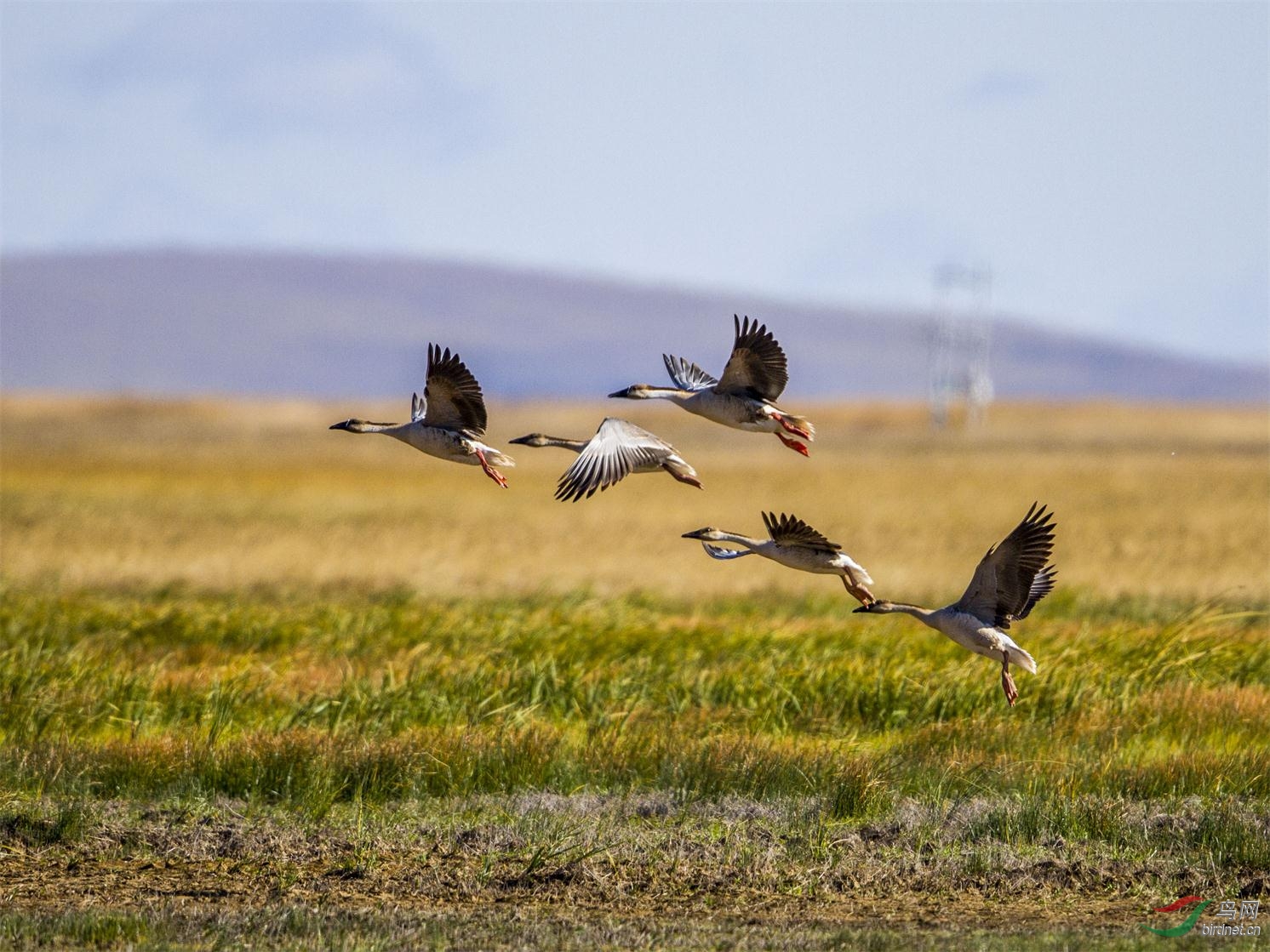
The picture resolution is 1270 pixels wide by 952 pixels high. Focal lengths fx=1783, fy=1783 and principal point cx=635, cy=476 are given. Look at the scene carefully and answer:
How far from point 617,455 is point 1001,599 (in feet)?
8.29

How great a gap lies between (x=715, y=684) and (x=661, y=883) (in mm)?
5403

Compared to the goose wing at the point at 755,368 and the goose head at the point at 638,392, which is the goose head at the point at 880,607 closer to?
the goose wing at the point at 755,368

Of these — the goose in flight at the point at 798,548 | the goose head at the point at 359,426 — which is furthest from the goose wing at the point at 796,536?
the goose head at the point at 359,426

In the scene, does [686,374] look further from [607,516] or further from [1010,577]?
[607,516]

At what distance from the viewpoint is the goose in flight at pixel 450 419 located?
1048 cm

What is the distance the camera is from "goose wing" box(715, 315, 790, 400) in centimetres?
1041

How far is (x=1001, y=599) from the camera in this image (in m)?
10.6

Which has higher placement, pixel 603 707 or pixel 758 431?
pixel 758 431

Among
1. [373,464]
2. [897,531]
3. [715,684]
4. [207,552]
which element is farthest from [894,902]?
[373,464]

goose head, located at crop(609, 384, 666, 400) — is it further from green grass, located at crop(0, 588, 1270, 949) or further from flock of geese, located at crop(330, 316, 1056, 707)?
green grass, located at crop(0, 588, 1270, 949)

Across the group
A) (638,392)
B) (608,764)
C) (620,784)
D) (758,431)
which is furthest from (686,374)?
(608,764)
